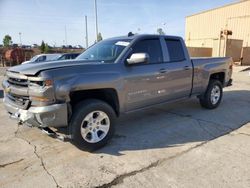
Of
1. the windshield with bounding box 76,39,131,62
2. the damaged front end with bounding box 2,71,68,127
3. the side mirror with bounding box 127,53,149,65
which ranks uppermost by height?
the windshield with bounding box 76,39,131,62

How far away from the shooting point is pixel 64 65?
3.85m

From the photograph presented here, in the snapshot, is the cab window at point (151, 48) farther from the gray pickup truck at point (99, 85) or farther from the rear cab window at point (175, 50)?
the rear cab window at point (175, 50)

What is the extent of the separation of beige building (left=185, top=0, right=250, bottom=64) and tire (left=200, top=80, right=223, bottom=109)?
17.5 m

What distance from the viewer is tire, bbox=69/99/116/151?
3838mm

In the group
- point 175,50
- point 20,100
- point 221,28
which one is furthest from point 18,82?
point 221,28

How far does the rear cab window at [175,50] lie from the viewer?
5.46 m

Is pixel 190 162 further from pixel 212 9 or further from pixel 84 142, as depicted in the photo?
pixel 212 9

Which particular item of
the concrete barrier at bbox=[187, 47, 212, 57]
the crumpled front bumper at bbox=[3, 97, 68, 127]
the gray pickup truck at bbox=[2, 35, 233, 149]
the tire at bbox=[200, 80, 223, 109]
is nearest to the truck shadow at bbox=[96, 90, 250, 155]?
the tire at bbox=[200, 80, 223, 109]

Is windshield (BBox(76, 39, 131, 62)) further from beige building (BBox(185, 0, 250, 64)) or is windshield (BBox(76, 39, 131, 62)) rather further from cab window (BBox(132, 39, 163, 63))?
beige building (BBox(185, 0, 250, 64))

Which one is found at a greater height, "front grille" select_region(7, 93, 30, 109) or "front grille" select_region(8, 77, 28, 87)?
"front grille" select_region(8, 77, 28, 87)

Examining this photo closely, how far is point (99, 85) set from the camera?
4008 mm

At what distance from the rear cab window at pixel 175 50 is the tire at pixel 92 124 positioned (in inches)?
82.4

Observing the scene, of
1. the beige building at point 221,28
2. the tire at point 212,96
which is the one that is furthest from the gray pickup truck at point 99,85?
the beige building at point 221,28

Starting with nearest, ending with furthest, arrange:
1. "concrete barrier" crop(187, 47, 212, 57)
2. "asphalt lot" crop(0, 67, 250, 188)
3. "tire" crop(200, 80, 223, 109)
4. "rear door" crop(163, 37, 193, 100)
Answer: "asphalt lot" crop(0, 67, 250, 188), "rear door" crop(163, 37, 193, 100), "tire" crop(200, 80, 223, 109), "concrete barrier" crop(187, 47, 212, 57)
